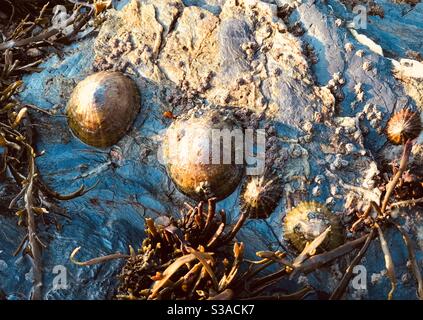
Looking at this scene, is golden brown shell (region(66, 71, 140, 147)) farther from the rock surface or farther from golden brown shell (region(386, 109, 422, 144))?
golden brown shell (region(386, 109, 422, 144))

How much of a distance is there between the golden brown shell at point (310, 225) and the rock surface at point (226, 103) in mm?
68

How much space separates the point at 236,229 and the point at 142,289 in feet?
2.06

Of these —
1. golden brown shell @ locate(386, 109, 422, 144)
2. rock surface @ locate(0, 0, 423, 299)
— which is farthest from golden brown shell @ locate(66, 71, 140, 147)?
golden brown shell @ locate(386, 109, 422, 144)

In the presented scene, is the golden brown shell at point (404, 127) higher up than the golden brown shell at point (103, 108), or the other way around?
the golden brown shell at point (404, 127)

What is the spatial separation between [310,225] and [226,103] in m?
0.98

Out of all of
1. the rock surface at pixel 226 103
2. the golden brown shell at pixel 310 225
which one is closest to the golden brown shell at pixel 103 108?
the rock surface at pixel 226 103

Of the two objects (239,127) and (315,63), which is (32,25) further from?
(315,63)

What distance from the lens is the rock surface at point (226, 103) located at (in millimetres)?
3041

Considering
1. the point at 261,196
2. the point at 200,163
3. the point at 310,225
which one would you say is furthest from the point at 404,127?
the point at 200,163

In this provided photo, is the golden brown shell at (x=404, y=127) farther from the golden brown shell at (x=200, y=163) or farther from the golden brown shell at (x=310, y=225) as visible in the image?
the golden brown shell at (x=200, y=163)

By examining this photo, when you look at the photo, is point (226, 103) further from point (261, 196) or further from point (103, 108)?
point (103, 108)

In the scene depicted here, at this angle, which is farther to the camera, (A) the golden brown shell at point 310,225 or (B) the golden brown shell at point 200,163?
(B) the golden brown shell at point 200,163

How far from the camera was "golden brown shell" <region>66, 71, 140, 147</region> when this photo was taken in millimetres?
3379
